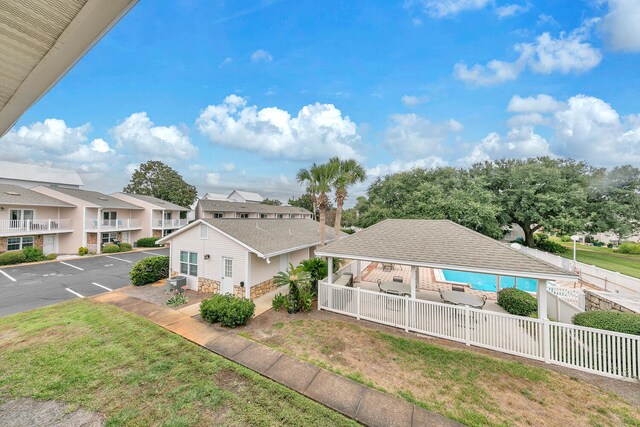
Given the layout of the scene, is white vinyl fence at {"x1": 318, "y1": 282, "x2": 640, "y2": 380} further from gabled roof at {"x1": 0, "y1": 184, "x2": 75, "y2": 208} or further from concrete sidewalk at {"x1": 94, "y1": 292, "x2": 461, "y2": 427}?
gabled roof at {"x1": 0, "y1": 184, "x2": 75, "y2": 208}

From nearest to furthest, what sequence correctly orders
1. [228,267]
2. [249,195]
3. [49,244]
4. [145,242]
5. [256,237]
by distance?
1. [228,267]
2. [256,237]
3. [49,244]
4. [145,242]
5. [249,195]

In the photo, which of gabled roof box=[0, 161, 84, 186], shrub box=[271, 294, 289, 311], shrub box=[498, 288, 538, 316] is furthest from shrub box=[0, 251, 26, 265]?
shrub box=[498, 288, 538, 316]

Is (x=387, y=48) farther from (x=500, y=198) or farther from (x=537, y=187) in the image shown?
(x=537, y=187)

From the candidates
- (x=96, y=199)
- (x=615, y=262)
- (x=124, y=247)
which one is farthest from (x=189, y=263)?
(x=615, y=262)

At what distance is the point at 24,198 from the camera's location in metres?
21.1

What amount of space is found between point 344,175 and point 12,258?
2558 cm

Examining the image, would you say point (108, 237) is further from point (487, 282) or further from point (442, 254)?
→ point (487, 282)

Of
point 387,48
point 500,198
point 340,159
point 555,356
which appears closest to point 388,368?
point 555,356

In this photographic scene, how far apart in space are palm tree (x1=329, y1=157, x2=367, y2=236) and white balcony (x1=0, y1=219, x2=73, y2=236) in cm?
2622

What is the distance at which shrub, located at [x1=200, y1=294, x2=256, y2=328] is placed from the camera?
8.59 m

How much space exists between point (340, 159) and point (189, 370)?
12.8 metres

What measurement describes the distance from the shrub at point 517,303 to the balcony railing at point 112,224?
33.1 metres

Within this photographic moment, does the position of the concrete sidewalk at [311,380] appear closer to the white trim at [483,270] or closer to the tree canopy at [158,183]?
the white trim at [483,270]

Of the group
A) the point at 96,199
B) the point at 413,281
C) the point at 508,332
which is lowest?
the point at 508,332
